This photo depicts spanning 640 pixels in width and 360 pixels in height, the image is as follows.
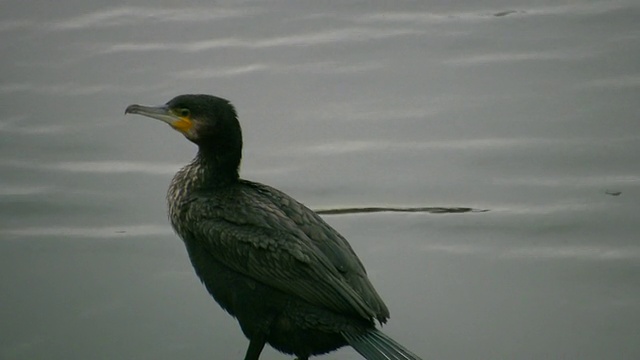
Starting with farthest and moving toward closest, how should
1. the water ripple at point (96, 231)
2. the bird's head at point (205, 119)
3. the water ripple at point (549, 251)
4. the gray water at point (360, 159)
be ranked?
1. the water ripple at point (96, 231)
2. the water ripple at point (549, 251)
3. the gray water at point (360, 159)
4. the bird's head at point (205, 119)

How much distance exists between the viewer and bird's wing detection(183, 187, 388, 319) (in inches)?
187

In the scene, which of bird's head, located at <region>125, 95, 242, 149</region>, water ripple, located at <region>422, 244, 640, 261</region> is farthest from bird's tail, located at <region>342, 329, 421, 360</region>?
water ripple, located at <region>422, 244, 640, 261</region>

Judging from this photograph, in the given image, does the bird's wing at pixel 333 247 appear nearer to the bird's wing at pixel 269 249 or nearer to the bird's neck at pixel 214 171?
the bird's wing at pixel 269 249

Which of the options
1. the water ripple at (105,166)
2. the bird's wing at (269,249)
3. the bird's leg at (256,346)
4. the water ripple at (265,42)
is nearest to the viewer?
the bird's wing at (269,249)

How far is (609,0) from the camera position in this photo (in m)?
9.21

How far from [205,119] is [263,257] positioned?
679 mm

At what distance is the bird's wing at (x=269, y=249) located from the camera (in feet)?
15.6

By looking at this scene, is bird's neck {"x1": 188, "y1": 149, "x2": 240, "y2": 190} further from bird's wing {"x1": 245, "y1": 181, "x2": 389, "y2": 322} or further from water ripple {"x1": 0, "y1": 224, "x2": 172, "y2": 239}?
water ripple {"x1": 0, "y1": 224, "x2": 172, "y2": 239}

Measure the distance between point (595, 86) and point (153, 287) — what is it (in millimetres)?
3188

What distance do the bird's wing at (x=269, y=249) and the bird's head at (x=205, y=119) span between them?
0.24 meters

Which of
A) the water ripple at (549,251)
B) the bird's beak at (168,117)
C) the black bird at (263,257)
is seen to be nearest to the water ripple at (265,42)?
the water ripple at (549,251)

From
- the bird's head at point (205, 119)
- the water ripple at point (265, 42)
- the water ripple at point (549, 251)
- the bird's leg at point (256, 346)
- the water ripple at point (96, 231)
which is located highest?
the bird's head at point (205, 119)

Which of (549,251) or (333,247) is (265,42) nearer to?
(549,251)

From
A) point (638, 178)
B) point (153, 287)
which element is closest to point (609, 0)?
point (638, 178)
